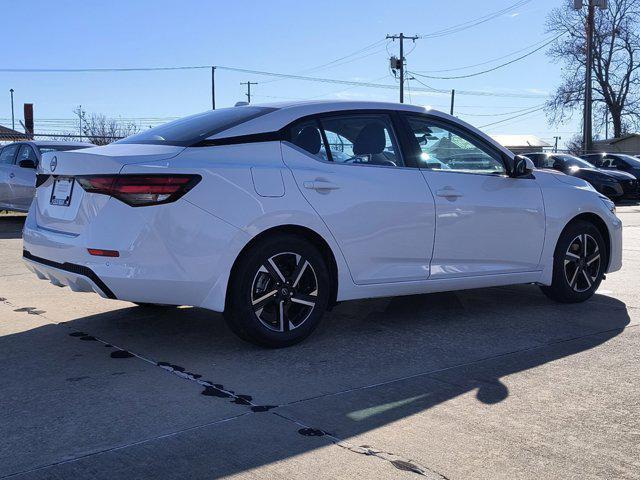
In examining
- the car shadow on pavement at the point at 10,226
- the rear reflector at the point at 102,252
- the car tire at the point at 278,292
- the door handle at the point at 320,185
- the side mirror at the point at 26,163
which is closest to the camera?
the rear reflector at the point at 102,252

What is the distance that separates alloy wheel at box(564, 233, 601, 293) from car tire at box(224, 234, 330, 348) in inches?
99.2

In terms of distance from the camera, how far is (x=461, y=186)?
561 centimetres

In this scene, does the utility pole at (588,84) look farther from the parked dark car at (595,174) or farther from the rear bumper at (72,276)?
the rear bumper at (72,276)

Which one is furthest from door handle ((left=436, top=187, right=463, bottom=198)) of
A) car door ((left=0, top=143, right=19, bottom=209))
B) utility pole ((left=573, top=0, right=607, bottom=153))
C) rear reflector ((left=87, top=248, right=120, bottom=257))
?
utility pole ((left=573, top=0, right=607, bottom=153))

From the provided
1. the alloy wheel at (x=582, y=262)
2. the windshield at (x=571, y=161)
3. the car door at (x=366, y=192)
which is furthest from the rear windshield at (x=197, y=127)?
the windshield at (x=571, y=161)

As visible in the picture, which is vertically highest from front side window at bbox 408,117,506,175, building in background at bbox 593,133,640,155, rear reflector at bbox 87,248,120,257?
building in background at bbox 593,133,640,155

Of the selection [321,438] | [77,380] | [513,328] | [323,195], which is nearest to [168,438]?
[321,438]

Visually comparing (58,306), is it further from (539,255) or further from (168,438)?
(539,255)

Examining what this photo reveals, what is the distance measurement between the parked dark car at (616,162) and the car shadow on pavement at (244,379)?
786 inches

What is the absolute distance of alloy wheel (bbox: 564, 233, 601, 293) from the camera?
251 inches

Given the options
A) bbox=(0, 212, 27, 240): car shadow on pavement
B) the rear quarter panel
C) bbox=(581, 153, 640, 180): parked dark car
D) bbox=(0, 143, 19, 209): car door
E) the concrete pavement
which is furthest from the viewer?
bbox=(581, 153, 640, 180): parked dark car

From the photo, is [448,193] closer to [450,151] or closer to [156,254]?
[450,151]

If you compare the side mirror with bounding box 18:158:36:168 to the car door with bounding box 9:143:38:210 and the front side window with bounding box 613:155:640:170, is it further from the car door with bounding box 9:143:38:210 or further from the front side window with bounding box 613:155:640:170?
the front side window with bounding box 613:155:640:170

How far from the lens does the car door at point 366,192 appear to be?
4914 millimetres
